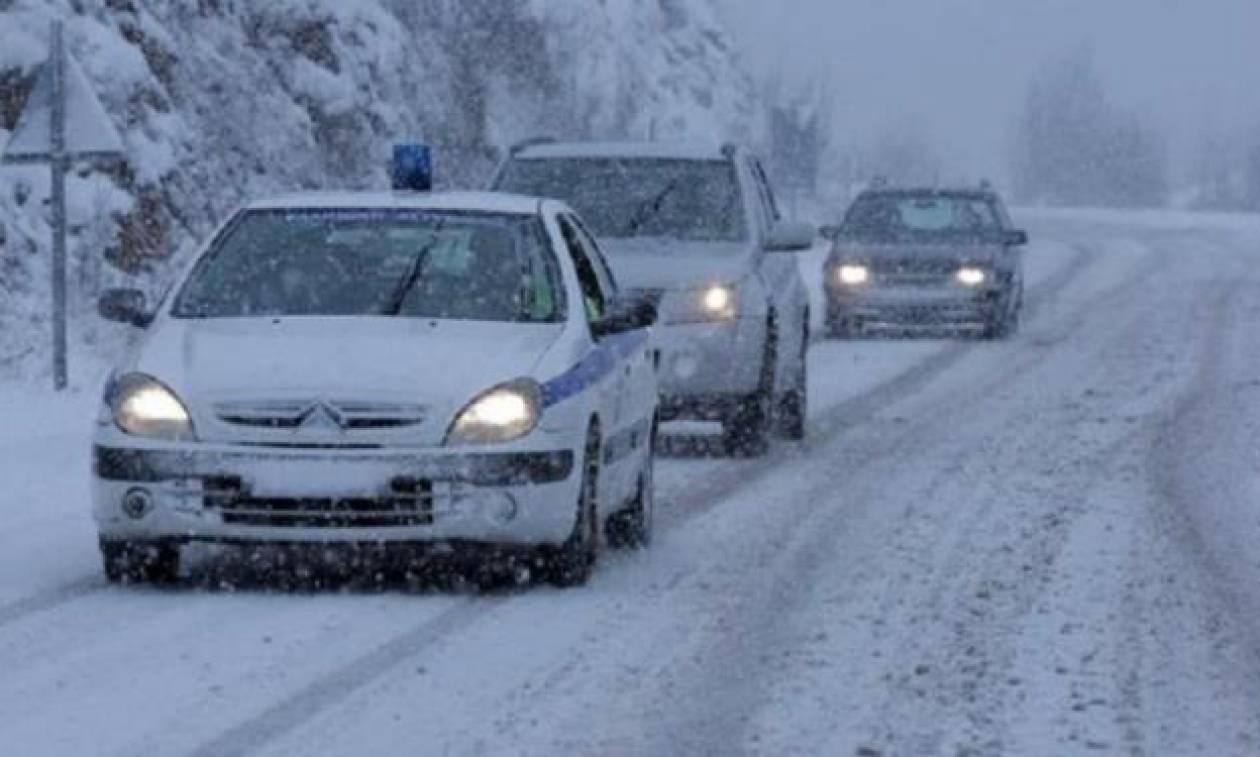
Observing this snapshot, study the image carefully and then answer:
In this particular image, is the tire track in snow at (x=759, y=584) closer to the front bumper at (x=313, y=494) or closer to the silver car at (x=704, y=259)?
the silver car at (x=704, y=259)

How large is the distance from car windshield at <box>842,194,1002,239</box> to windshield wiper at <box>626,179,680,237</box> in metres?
14.7

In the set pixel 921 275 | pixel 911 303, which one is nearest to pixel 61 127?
pixel 911 303

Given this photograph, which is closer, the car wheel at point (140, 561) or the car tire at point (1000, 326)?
the car wheel at point (140, 561)

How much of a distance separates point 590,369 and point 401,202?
1.27 metres

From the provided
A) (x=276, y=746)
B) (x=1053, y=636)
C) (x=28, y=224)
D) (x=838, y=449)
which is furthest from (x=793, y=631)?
(x=28, y=224)

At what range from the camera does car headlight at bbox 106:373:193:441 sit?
37.7ft

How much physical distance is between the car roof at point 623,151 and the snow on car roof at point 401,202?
244 inches

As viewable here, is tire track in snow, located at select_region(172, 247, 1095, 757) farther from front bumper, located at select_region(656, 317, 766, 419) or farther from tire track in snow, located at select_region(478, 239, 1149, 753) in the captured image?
front bumper, located at select_region(656, 317, 766, 419)

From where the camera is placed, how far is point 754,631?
427 inches

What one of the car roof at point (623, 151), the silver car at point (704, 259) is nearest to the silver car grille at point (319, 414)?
the silver car at point (704, 259)

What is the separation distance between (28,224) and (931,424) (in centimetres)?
1109

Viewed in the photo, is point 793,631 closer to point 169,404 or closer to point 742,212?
point 169,404

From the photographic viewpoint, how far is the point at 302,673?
31.6ft

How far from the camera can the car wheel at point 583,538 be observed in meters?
11.9
